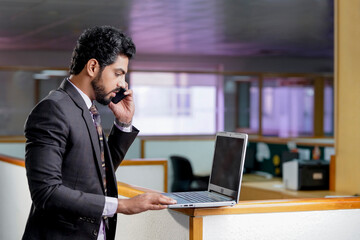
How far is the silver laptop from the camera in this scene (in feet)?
6.54

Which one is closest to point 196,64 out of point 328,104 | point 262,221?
point 328,104

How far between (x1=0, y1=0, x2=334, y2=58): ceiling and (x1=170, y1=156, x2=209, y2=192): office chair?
184cm

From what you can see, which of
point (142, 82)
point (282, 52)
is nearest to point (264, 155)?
point (142, 82)

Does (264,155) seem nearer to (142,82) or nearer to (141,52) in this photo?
(142,82)

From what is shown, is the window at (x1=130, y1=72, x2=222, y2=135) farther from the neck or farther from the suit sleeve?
the suit sleeve

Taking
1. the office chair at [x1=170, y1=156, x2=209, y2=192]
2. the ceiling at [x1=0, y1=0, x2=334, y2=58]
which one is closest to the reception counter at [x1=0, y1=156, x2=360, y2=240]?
the ceiling at [x1=0, y1=0, x2=334, y2=58]

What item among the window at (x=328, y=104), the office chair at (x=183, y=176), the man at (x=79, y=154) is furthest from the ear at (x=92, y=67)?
the window at (x=328, y=104)

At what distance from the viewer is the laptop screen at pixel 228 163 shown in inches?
79.0

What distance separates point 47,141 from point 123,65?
34cm

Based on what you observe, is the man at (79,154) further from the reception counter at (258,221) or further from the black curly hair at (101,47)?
the reception counter at (258,221)

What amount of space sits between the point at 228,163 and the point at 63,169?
1.91 ft

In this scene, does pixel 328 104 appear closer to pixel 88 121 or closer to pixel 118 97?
pixel 118 97

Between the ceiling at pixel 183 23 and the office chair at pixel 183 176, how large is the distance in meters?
1.84

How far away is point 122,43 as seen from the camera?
1.87m
